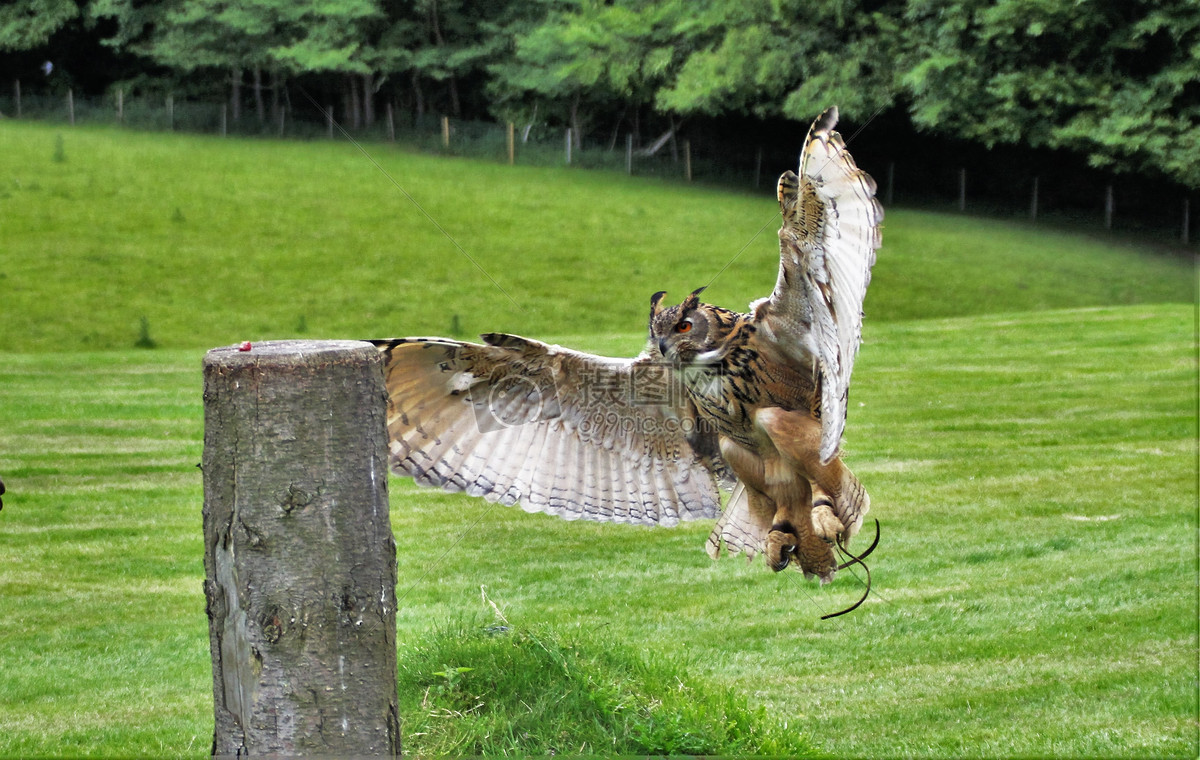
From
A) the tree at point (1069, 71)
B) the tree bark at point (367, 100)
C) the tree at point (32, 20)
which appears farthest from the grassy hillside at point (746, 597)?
the tree at point (32, 20)

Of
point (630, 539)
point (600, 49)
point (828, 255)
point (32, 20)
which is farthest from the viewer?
point (32, 20)

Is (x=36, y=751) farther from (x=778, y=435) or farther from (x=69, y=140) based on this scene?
(x=69, y=140)

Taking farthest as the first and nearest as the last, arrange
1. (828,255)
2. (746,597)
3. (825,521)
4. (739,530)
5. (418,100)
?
(418,100)
(746,597)
(739,530)
(825,521)
(828,255)

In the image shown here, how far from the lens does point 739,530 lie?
3117 mm

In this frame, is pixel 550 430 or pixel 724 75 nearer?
A: pixel 550 430

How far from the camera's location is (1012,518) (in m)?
6.51

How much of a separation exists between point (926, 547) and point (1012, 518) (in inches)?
34.7

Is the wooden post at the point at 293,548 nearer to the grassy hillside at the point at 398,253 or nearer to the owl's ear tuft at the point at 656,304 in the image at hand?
the owl's ear tuft at the point at 656,304

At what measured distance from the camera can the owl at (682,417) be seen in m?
2.57

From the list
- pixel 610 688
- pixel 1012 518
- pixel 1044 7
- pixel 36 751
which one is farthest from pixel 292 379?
pixel 1044 7

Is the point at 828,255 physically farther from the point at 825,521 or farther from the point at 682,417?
the point at 682,417

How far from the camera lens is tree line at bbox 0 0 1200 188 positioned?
49.7 ft

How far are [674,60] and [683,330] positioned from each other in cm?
1653

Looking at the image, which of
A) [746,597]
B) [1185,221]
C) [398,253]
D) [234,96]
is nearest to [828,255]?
[746,597]
